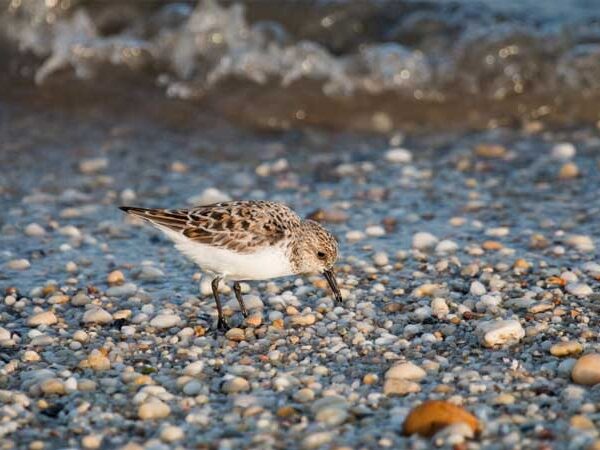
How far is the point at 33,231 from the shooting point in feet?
27.5

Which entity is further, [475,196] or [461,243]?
[475,196]

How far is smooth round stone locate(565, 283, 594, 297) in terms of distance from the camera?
6732 mm

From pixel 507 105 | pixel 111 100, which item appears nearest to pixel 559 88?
pixel 507 105

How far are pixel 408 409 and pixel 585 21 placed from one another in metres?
8.60

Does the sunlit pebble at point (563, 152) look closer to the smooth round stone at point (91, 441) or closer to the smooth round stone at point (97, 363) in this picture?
the smooth round stone at point (97, 363)

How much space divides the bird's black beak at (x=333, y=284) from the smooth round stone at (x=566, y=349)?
1.58 metres

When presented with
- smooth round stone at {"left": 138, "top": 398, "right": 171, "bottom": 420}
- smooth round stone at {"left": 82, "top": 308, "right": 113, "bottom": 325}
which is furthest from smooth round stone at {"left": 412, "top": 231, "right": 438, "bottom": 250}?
smooth round stone at {"left": 138, "top": 398, "right": 171, "bottom": 420}

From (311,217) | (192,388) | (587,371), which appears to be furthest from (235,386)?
(311,217)

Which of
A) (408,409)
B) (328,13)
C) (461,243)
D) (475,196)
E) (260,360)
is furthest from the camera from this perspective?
(328,13)

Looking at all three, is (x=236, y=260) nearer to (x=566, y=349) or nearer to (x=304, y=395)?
(x=304, y=395)

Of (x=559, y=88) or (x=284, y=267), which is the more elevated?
(x=559, y=88)

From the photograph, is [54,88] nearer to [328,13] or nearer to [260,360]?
[328,13]

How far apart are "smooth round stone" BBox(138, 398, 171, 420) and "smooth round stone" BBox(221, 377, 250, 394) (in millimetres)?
410

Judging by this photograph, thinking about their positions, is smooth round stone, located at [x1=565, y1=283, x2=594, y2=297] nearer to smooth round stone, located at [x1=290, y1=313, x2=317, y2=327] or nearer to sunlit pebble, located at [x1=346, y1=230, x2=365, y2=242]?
smooth round stone, located at [x1=290, y1=313, x2=317, y2=327]
